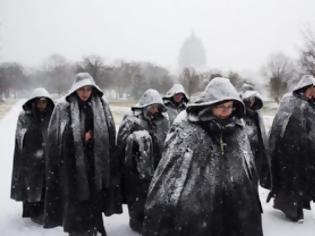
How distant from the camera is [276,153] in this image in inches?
314

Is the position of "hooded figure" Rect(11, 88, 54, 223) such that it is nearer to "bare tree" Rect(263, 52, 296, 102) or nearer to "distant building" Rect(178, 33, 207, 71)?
"bare tree" Rect(263, 52, 296, 102)

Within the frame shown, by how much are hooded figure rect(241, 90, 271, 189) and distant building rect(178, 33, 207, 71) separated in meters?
112

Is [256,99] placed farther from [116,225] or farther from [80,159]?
[80,159]

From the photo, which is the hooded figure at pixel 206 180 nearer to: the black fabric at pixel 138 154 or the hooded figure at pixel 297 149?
the black fabric at pixel 138 154

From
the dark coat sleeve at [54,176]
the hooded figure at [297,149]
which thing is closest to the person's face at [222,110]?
the dark coat sleeve at [54,176]

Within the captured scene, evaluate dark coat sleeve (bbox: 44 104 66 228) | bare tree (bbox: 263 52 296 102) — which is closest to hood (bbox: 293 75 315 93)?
dark coat sleeve (bbox: 44 104 66 228)

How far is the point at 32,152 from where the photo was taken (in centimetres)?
794

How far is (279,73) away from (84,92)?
59.7 m

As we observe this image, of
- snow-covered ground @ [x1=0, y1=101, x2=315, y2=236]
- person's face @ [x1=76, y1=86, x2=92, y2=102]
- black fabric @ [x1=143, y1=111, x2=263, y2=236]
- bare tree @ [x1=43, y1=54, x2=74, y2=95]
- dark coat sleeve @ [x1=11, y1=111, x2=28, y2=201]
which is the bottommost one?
bare tree @ [x1=43, y1=54, x2=74, y2=95]

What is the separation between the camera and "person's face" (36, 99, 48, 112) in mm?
7998

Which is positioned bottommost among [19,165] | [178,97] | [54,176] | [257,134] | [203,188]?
[19,165]

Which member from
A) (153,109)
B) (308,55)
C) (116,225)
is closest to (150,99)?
(153,109)

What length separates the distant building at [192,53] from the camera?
12075cm

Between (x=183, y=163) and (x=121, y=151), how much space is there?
3.07 meters
